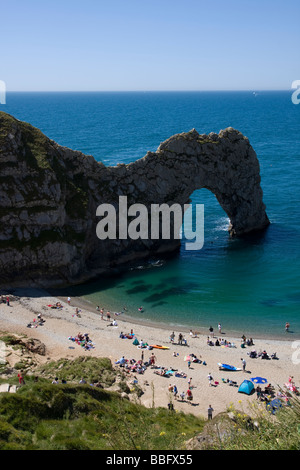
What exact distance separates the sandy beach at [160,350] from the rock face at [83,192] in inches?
228

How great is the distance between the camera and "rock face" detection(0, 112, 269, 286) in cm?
5569

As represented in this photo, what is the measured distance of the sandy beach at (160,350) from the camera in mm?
36750

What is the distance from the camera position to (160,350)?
145 ft

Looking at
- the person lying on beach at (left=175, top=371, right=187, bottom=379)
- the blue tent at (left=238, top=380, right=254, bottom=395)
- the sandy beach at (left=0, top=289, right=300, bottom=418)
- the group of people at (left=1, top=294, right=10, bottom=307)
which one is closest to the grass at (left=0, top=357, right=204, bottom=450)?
the sandy beach at (left=0, top=289, right=300, bottom=418)

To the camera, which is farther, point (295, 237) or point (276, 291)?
point (295, 237)

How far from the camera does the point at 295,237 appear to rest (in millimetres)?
74000

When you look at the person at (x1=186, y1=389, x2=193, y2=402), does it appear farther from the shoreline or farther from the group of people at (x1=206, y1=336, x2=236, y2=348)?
the shoreline

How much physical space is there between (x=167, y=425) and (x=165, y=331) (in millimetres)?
20367

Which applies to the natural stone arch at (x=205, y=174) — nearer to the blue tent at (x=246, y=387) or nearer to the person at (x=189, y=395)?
the blue tent at (x=246, y=387)

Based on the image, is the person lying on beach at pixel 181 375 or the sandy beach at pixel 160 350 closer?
the sandy beach at pixel 160 350

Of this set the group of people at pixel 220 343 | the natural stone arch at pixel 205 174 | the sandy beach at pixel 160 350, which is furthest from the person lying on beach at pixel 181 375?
the natural stone arch at pixel 205 174

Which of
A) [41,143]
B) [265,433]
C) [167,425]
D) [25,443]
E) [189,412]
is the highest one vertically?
[41,143]
